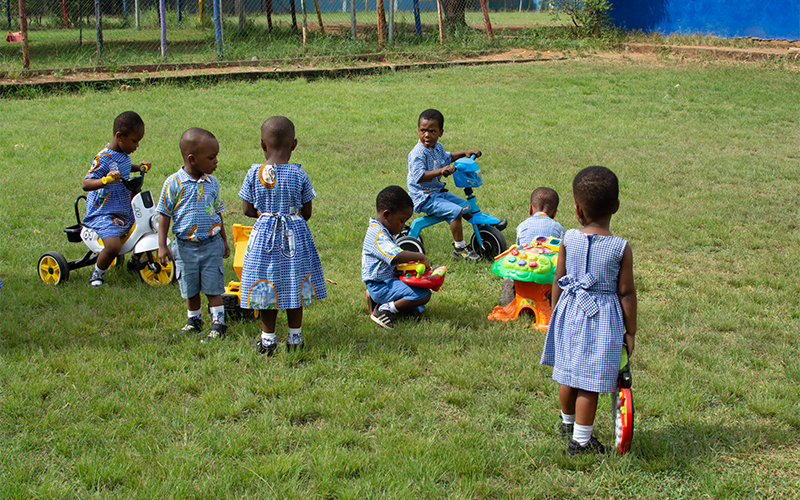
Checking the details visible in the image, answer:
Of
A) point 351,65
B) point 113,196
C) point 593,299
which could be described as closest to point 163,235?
point 113,196

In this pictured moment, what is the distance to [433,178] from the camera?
19.5ft

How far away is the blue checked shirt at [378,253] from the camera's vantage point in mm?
4598

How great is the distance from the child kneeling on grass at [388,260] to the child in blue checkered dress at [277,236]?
639 millimetres

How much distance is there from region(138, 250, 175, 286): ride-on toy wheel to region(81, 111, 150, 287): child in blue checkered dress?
246 mm

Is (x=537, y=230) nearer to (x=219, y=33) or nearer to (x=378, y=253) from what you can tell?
(x=378, y=253)

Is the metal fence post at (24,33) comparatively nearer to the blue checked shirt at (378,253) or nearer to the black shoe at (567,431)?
the blue checked shirt at (378,253)

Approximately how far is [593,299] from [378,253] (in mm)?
1916

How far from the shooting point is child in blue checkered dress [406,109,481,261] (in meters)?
5.82

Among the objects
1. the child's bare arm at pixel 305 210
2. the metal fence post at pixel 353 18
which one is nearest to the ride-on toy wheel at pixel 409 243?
the child's bare arm at pixel 305 210

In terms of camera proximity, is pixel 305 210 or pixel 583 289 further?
pixel 305 210

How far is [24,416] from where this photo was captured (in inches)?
137

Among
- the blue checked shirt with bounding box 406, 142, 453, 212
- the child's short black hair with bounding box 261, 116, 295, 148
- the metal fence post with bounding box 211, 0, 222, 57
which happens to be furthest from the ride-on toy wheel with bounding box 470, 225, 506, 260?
the metal fence post with bounding box 211, 0, 222, 57

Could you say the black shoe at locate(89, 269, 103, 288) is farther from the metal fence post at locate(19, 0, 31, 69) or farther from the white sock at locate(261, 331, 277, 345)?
the metal fence post at locate(19, 0, 31, 69)

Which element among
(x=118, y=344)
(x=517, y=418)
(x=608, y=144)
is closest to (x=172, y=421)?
(x=118, y=344)
